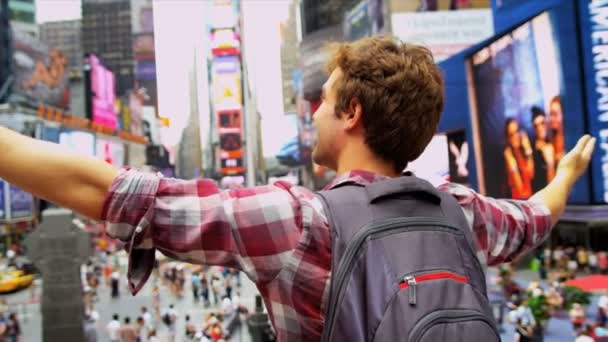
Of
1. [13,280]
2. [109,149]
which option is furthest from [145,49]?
[13,280]

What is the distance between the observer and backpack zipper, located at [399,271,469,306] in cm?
56

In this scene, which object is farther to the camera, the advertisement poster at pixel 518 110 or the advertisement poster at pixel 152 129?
the advertisement poster at pixel 518 110

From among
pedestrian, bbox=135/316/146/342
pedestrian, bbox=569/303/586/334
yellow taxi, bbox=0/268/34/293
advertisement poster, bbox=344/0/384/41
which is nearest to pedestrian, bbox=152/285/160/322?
pedestrian, bbox=135/316/146/342

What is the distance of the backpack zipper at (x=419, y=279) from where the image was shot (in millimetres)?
558

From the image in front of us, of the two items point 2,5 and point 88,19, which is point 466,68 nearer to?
point 88,19

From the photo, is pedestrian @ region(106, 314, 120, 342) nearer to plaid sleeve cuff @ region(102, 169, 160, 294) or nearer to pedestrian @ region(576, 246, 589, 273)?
pedestrian @ region(576, 246, 589, 273)

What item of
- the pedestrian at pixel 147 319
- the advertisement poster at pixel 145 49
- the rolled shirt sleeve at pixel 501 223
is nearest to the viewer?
the rolled shirt sleeve at pixel 501 223

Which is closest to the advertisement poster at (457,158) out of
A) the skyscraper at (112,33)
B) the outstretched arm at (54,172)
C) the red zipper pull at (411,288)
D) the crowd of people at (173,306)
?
the skyscraper at (112,33)

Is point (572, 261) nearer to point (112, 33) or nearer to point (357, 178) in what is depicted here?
point (357, 178)

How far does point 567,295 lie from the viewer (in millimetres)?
4102

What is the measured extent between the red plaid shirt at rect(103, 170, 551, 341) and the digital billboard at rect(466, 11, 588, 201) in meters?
2.80

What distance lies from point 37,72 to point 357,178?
1399 cm

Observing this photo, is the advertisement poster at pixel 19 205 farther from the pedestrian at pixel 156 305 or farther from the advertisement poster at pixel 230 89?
the advertisement poster at pixel 230 89

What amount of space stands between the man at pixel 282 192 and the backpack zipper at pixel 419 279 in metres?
0.08
